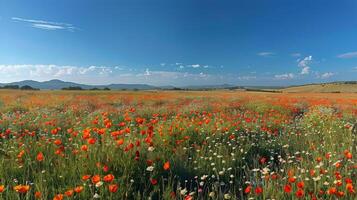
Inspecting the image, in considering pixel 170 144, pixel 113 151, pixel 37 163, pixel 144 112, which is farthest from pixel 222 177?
pixel 144 112

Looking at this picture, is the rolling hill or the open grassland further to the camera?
the rolling hill

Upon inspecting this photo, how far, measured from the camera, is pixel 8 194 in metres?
2.75

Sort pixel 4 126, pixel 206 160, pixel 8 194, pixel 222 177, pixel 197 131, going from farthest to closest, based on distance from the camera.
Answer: pixel 4 126, pixel 197 131, pixel 206 160, pixel 222 177, pixel 8 194

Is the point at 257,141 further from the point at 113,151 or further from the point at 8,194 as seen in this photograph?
the point at 8,194

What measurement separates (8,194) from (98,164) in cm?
89

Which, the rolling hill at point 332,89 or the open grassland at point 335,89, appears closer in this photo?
the open grassland at point 335,89

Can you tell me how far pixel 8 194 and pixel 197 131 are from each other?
4.34 m

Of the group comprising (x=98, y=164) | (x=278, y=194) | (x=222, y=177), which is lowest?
(x=222, y=177)

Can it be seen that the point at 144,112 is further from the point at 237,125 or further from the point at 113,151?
the point at 113,151

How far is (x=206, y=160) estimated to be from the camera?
4.96 meters

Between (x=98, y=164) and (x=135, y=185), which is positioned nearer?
(x=98, y=164)

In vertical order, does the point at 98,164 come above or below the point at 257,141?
above

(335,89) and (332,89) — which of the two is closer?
(335,89)

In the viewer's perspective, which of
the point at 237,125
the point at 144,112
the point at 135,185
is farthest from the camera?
the point at 144,112
